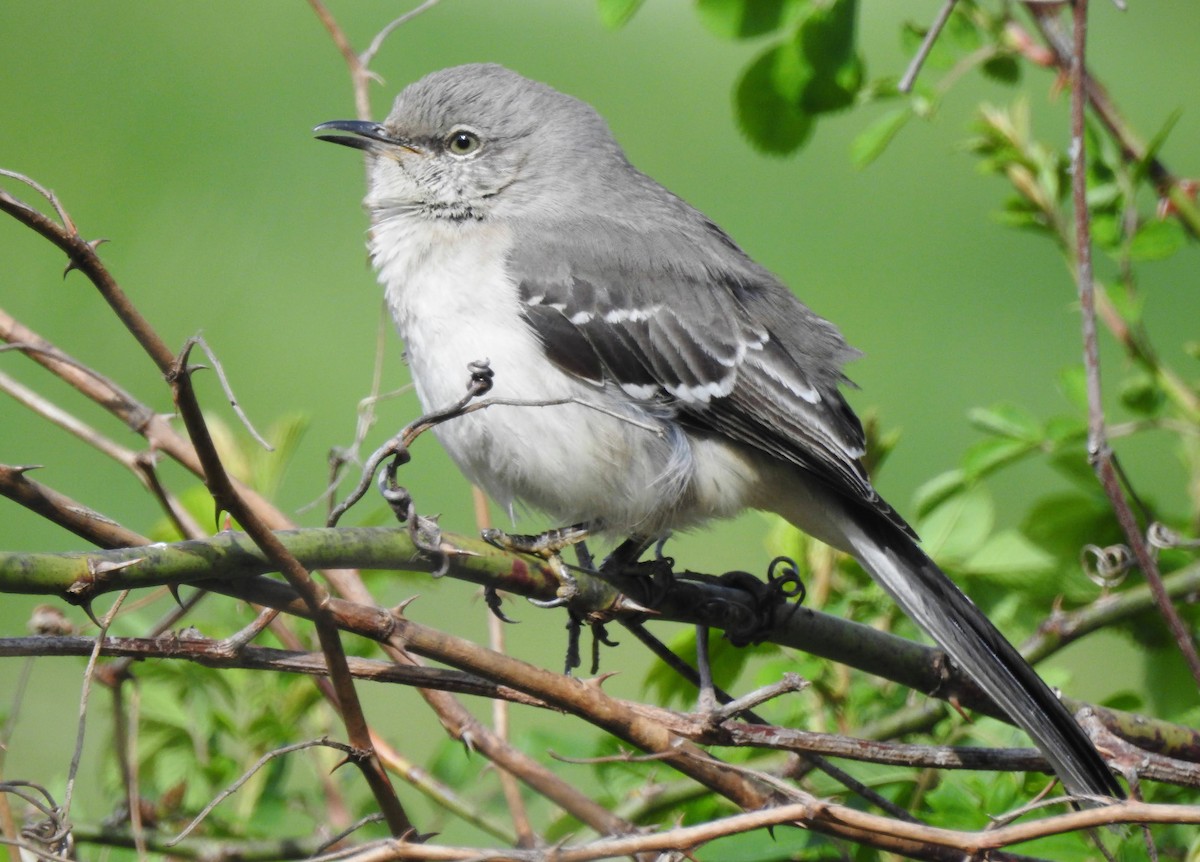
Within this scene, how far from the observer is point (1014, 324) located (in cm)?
826

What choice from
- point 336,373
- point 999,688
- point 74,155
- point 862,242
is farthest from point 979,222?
point 999,688

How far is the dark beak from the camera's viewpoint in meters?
3.26

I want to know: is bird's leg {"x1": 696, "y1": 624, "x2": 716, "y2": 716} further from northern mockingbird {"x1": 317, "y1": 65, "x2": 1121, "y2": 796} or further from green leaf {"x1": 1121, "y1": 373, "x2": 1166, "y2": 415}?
green leaf {"x1": 1121, "y1": 373, "x2": 1166, "y2": 415}

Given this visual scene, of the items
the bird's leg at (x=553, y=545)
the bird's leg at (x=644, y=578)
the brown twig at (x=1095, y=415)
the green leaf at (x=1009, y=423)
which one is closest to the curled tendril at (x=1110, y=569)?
the brown twig at (x=1095, y=415)

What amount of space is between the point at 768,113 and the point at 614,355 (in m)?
0.64

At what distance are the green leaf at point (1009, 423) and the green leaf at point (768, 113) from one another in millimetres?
714

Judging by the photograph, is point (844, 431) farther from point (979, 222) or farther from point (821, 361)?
point (979, 222)

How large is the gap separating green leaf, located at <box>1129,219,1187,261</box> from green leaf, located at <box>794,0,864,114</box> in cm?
68

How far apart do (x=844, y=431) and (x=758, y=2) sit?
0.94 meters

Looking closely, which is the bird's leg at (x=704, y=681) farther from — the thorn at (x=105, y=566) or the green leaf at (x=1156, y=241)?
the green leaf at (x=1156, y=241)

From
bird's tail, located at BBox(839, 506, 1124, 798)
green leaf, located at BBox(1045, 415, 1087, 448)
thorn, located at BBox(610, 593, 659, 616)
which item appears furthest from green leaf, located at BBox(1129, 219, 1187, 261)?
thorn, located at BBox(610, 593, 659, 616)

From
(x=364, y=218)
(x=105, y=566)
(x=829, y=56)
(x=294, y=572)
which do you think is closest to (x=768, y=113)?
(x=829, y=56)

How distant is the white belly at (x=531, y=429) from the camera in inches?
109

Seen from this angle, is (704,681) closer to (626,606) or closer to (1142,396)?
(626,606)
